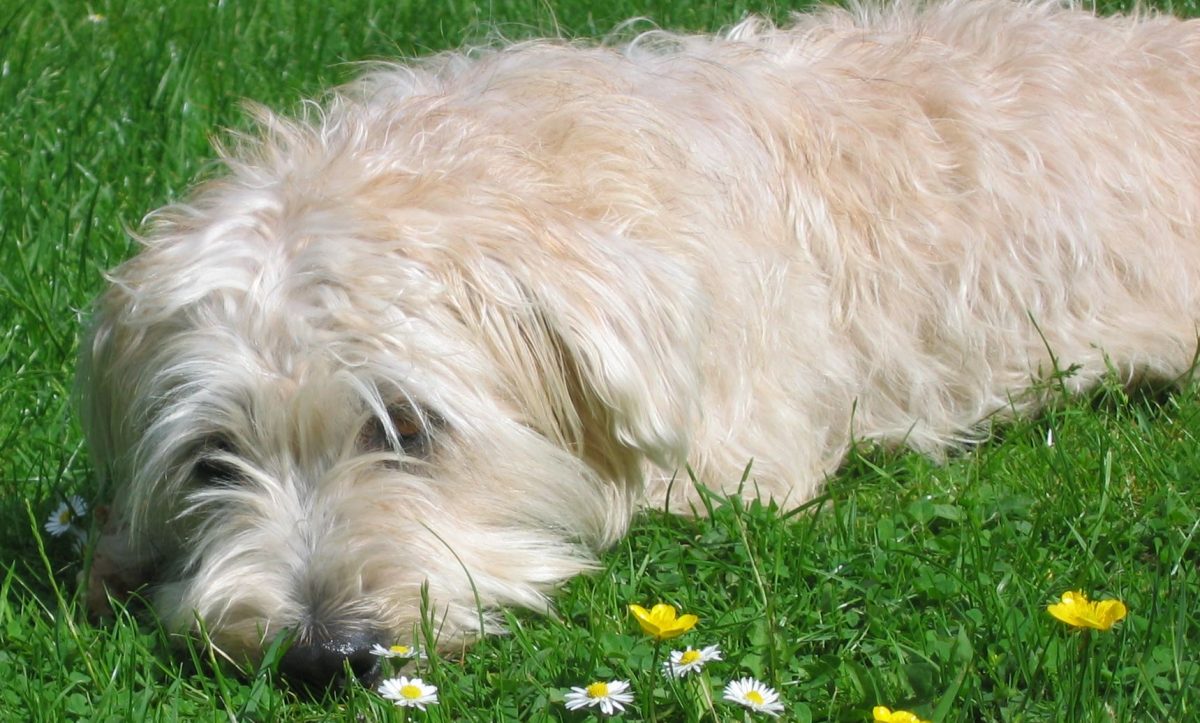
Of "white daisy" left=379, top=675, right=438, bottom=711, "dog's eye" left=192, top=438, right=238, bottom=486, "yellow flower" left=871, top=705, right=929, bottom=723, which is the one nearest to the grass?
"white daisy" left=379, top=675, right=438, bottom=711

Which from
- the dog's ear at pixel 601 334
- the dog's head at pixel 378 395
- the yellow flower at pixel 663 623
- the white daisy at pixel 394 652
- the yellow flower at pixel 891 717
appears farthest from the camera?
the dog's ear at pixel 601 334

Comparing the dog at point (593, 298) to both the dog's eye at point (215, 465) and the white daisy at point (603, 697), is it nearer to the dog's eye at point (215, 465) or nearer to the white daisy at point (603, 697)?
the dog's eye at point (215, 465)

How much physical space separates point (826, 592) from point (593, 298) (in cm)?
73

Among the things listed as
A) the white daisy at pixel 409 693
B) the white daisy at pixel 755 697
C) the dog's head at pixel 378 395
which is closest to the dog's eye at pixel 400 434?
the dog's head at pixel 378 395

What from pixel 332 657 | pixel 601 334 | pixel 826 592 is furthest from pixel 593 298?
pixel 332 657

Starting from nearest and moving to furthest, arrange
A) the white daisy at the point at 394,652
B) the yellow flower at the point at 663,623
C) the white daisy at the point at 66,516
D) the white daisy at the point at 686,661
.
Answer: the yellow flower at the point at 663,623, the white daisy at the point at 686,661, the white daisy at the point at 394,652, the white daisy at the point at 66,516

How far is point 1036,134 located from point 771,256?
913 millimetres

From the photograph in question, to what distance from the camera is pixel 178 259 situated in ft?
9.89

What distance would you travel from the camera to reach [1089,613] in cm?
233

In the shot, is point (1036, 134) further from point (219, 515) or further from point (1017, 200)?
point (219, 515)

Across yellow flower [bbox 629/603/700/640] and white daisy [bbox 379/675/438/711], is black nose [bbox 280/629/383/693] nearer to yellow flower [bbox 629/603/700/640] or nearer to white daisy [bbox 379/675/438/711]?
white daisy [bbox 379/675/438/711]

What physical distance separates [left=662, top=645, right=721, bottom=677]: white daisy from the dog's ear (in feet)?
1.85

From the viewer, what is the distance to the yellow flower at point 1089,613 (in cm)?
230

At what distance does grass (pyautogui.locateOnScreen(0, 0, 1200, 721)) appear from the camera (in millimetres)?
2553
